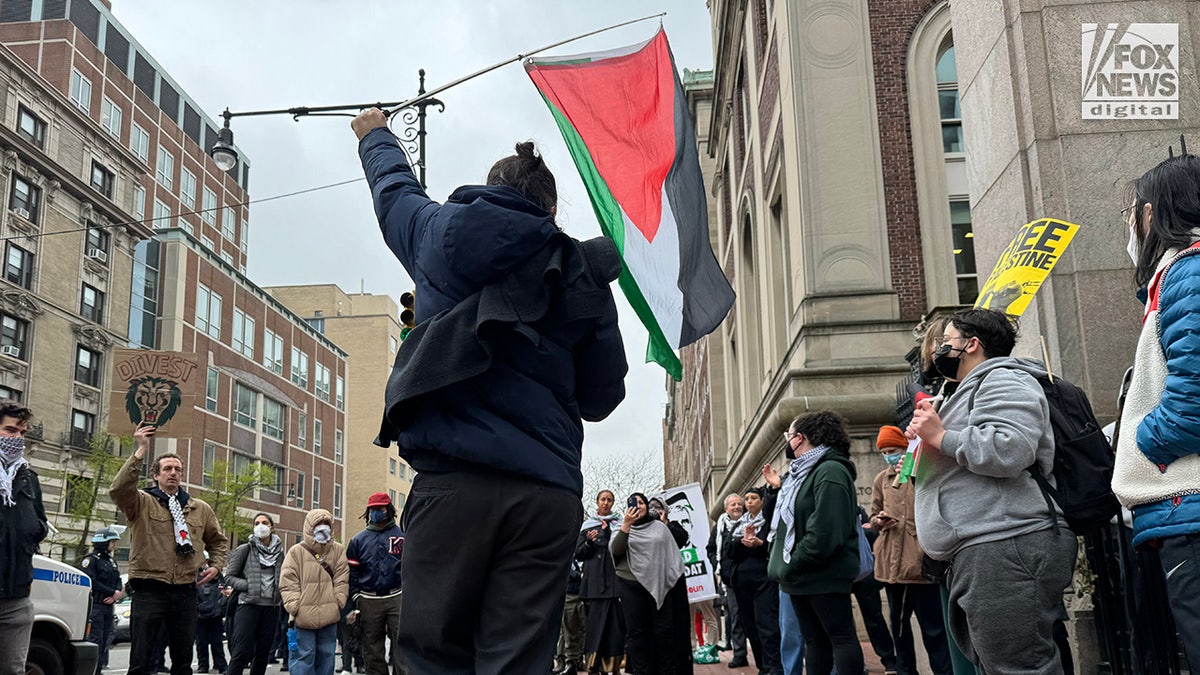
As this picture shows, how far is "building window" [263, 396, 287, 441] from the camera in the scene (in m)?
70.9

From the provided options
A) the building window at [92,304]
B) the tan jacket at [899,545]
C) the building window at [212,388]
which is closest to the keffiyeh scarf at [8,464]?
the tan jacket at [899,545]

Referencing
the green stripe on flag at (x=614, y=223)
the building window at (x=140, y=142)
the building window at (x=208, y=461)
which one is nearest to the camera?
the green stripe on flag at (x=614, y=223)

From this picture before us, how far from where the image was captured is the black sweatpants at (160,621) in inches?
328

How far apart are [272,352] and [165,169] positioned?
13.1 m

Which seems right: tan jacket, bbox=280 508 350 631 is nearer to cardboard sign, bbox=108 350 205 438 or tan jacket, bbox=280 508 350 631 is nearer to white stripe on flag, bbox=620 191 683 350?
cardboard sign, bbox=108 350 205 438

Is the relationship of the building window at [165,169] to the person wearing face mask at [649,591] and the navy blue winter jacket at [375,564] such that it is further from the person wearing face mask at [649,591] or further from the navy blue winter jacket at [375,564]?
the person wearing face mask at [649,591]

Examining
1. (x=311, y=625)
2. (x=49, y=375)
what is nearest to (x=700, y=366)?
(x=49, y=375)

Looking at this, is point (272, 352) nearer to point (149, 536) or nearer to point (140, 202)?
point (140, 202)

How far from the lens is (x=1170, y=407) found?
11.2 ft

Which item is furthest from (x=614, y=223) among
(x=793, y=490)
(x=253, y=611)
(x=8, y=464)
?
(x=253, y=611)

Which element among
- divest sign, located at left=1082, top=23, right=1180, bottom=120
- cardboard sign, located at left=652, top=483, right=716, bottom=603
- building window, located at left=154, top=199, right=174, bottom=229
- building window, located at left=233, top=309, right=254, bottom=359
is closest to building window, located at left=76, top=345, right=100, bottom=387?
building window, located at left=233, top=309, right=254, bottom=359

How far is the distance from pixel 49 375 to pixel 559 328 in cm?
5208

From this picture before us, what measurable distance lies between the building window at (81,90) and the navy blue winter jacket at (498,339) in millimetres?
61250

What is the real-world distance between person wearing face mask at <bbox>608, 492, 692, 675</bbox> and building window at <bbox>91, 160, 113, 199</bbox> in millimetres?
50215
